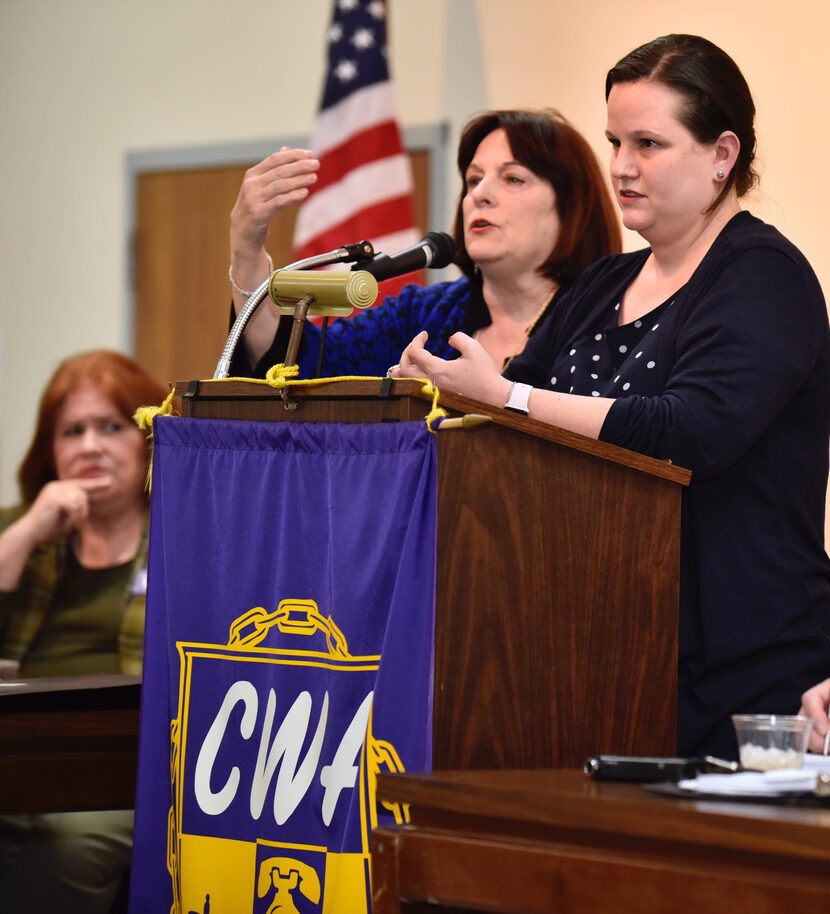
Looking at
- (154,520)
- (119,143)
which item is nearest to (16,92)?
(119,143)

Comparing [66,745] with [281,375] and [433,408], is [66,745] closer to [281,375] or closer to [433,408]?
[281,375]

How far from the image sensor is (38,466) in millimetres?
3482

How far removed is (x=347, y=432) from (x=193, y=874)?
56cm

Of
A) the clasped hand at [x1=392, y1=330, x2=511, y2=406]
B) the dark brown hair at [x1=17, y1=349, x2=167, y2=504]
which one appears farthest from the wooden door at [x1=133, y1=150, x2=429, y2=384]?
the clasped hand at [x1=392, y1=330, x2=511, y2=406]

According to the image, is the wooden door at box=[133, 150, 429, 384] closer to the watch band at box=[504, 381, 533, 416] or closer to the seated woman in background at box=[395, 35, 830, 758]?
the seated woman in background at box=[395, 35, 830, 758]

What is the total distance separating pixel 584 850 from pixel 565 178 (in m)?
1.63

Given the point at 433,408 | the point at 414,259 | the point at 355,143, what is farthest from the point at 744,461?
the point at 355,143

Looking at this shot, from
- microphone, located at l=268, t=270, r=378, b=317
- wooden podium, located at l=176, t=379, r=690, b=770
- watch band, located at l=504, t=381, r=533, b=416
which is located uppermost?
microphone, located at l=268, t=270, r=378, b=317

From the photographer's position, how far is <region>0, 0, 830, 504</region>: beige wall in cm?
420

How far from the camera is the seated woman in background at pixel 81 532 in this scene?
316cm

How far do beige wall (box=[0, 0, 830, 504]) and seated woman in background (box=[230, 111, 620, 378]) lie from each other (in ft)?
3.99

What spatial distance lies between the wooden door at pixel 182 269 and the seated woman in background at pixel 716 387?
3.32 metres

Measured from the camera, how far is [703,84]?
1812 mm

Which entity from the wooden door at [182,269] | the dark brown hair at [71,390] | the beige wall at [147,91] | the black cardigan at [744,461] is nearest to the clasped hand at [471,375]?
the black cardigan at [744,461]
